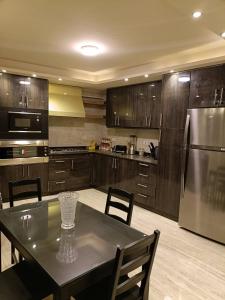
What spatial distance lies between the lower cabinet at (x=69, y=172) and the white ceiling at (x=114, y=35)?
5.54 ft

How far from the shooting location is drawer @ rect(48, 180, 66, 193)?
4.68m

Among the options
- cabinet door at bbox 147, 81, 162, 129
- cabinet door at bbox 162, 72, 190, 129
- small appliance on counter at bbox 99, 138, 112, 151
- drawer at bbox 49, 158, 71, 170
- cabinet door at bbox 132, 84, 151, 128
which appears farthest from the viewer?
Result: small appliance on counter at bbox 99, 138, 112, 151

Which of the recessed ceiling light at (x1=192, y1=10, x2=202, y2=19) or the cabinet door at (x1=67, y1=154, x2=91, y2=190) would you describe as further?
the cabinet door at (x1=67, y1=154, x2=91, y2=190)

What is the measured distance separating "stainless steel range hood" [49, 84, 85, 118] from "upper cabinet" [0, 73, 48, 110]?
1.19 feet

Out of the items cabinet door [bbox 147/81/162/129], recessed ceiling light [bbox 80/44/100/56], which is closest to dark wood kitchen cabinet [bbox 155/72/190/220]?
cabinet door [bbox 147/81/162/129]

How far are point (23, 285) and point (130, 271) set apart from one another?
0.75 meters

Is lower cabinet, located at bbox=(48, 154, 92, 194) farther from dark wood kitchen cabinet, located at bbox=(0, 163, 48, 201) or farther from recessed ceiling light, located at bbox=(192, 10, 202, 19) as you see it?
recessed ceiling light, located at bbox=(192, 10, 202, 19)

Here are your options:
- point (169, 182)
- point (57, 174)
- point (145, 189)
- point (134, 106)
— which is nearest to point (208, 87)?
point (169, 182)

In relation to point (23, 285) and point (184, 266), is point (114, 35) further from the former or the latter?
point (184, 266)

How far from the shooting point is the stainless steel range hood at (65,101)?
189 inches

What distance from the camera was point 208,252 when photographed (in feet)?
9.21

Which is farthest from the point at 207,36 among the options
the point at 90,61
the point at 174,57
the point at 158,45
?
the point at 90,61

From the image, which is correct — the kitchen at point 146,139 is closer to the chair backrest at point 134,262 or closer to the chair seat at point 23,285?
the chair backrest at point 134,262

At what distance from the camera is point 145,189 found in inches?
162
